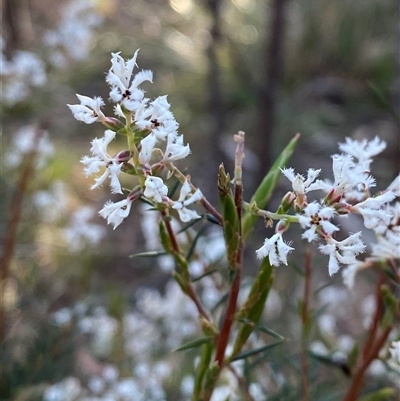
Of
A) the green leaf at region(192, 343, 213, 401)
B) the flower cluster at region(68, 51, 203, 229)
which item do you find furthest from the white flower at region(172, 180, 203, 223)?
the green leaf at region(192, 343, 213, 401)

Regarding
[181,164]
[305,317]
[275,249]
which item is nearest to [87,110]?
[275,249]

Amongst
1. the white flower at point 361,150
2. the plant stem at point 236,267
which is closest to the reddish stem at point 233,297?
the plant stem at point 236,267

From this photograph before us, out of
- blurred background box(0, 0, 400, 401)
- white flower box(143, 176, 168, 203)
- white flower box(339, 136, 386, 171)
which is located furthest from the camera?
blurred background box(0, 0, 400, 401)

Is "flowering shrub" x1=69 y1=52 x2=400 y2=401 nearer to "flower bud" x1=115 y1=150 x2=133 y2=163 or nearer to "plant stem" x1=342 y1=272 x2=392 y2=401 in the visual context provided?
"flower bud" x1=115 y1=150 x2=133 y2=163

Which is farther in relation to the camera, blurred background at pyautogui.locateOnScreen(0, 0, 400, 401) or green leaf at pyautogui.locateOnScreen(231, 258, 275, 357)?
blurred background at pyautogui.locateOnScreen(0, 0, 400, 401)

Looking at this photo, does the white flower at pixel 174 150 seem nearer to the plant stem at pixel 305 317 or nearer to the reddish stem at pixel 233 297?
the reddish stem at pixel 233 297

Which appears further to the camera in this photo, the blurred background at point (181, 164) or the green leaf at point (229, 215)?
the blurred background at point (181, 164)

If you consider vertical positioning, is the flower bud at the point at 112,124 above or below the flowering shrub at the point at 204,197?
above
